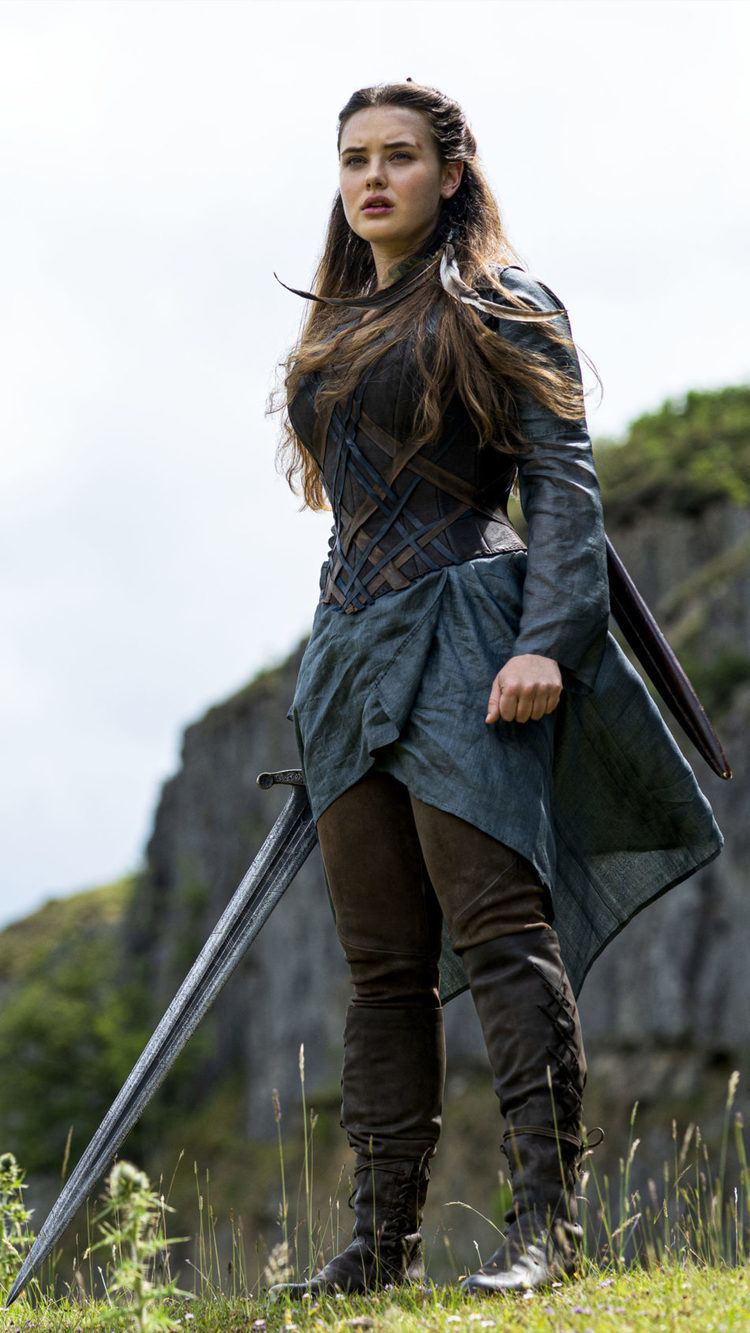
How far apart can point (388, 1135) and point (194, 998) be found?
2.04 ft

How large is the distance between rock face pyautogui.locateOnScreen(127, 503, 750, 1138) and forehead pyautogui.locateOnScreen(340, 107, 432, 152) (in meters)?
16.4

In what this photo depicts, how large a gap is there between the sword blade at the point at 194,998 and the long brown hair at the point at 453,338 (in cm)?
103

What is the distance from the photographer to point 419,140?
4.25 metres

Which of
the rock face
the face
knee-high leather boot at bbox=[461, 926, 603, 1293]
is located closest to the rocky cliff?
the rock face

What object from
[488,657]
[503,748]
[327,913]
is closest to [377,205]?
[488,657]

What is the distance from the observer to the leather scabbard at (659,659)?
14.1 ft

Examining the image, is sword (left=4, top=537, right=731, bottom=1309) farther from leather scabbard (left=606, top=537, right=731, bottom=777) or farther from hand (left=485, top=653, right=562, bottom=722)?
hand (left=485, top=653, right=562, bottom=722)

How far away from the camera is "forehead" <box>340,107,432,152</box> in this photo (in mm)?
4219

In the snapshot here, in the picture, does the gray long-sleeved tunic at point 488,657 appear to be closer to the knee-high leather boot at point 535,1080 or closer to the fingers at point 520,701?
the fingers at point 520,701

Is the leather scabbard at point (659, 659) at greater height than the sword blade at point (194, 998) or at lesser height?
greater

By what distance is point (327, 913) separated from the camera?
35500 mm

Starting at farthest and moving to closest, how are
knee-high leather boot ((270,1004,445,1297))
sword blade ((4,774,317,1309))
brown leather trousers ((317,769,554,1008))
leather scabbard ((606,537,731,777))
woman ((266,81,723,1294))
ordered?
leather scabbard ((606,537,731,777)), sword blade ((4,774,317,1309)), brown leather trousers ((317,769,554,1008)), knee-high leather boot ((270,1004,445,1297)), woman ((266,81,723,1294))

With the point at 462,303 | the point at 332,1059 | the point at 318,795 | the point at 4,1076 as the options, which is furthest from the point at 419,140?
the point at 4,1076

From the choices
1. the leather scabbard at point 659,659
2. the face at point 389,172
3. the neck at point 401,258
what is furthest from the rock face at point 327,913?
the face at point 389,172
